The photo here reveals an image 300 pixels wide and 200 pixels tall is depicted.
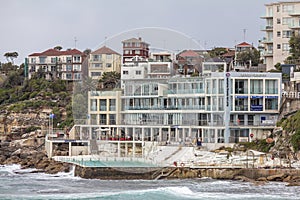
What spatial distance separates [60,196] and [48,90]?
163ft

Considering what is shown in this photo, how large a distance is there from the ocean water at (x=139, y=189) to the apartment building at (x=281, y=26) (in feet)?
101

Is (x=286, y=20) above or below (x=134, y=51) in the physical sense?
above

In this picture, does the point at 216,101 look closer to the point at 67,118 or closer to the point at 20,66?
the point at 67,118

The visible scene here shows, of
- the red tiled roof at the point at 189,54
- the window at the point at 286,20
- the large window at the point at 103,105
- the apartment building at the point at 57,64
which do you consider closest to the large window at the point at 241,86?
the red tiled roof at the point at 189,54

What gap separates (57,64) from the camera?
341ft

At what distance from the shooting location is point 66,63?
104 metres

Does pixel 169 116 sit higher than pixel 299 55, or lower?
lower

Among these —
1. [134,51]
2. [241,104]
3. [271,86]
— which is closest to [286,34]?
[134,51]

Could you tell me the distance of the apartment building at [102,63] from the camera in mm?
80025

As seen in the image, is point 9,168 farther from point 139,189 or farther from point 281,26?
point 281,26

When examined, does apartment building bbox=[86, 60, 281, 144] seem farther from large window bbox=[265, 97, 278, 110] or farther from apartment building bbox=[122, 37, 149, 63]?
apartment building bbox=[122, 37, 149, 63]

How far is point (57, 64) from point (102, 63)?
23.3 metres

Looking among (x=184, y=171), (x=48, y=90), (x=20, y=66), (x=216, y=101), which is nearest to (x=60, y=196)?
(x=184, y=171)

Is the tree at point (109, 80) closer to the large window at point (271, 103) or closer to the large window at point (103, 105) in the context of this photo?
the large window at point (103, 105)
